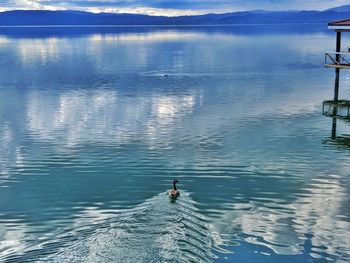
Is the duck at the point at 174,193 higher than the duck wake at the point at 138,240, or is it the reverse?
the duck at the point at 174,193

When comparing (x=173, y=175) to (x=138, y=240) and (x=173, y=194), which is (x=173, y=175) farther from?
(x=138, y=240)

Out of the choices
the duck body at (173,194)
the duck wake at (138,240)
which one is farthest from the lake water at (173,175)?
the duck body at (173,194)

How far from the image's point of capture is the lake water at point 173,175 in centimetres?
2144

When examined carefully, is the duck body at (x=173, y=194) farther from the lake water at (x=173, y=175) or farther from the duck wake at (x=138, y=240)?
the duck wake at (x=138, y=240)

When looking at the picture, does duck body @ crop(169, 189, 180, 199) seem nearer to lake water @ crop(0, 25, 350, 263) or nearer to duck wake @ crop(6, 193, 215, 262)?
lake water @ crop(0, 25, 350, 263)

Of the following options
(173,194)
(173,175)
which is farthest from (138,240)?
(173,175)

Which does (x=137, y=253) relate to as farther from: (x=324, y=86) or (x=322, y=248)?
(x=324, y=86)

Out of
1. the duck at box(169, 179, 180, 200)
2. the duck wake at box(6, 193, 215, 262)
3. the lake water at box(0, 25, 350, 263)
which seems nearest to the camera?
the duck wake at box(6, 193, 215, 262)

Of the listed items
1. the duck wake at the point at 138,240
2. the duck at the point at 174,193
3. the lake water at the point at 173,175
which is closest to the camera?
the duck wake at the point at 138,240

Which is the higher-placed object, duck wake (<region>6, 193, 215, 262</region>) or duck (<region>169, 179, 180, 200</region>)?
duck (<region>169, 179, 180, 200</region>)

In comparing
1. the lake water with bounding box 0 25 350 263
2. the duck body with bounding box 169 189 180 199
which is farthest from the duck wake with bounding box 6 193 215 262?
the duck body with bounding box 169 189 180 199

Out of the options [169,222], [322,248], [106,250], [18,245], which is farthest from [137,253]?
[322,248]

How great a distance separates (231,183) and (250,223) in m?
6.01

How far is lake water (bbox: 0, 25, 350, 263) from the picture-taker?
21.4 metres
